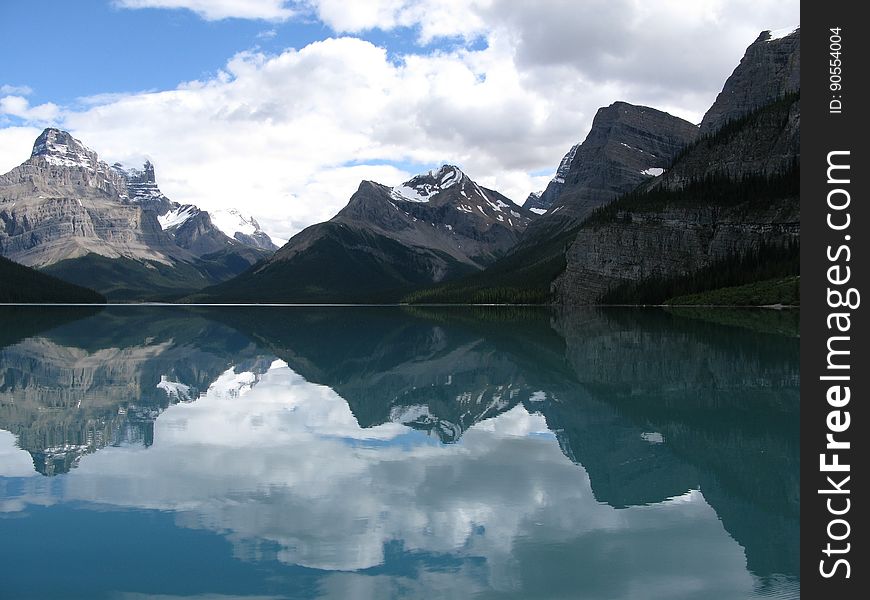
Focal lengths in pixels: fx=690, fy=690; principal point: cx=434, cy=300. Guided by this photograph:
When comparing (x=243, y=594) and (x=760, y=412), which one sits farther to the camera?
(x=760, y=412)

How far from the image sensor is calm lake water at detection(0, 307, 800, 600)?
48.9 feet

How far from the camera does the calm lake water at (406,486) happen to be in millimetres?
14914

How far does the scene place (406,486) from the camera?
21.9m

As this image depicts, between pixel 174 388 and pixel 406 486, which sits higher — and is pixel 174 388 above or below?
above

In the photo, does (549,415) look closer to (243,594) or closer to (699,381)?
(699,381)

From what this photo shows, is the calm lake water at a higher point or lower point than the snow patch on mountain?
lower

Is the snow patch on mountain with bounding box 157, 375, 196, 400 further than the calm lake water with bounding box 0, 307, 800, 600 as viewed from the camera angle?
Yes

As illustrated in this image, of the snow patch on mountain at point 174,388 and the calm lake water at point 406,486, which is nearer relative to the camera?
the calm lake water at point 406,486

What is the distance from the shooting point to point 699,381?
42.8 metres

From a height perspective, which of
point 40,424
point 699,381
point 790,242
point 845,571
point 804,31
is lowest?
point 845,571

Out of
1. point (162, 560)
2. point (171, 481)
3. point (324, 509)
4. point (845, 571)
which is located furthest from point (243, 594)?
point (845, 571)

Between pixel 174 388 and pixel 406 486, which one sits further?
pixel 174 388

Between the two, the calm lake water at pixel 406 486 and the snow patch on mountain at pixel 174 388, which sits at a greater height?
the snow patch on mountain at pixel 174 388

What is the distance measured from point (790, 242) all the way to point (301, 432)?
657 ft
